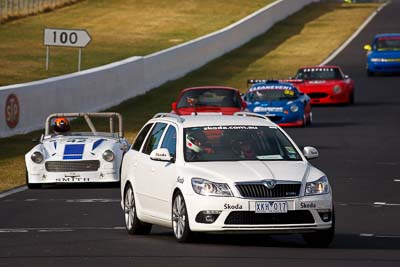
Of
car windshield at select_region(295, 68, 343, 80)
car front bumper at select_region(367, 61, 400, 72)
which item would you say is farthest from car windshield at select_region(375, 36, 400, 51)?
car windshield at select_region(295, 68, 343, 80)

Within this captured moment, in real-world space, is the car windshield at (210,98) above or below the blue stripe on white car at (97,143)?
below

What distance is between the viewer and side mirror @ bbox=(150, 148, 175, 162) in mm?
14141

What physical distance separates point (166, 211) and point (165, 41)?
1904 inches

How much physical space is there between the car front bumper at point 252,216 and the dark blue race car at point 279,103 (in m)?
21.3

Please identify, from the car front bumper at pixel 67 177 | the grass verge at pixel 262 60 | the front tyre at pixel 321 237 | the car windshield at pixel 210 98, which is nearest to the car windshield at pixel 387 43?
the grass verge at pixel 262 60

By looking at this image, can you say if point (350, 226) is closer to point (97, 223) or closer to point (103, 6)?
point (97, 223)

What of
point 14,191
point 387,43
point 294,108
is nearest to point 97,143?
point 14,191

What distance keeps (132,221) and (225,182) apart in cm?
204

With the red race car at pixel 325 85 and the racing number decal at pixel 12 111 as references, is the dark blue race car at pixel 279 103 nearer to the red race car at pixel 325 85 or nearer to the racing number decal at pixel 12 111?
the red race car at pixel 325 85

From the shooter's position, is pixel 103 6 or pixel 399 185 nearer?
pixel 399 185

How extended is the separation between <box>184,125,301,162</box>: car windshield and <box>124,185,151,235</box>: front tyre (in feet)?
3.79

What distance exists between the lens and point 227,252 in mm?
13156

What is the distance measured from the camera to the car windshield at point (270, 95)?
117ft

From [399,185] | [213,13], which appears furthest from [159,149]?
[213,13]
